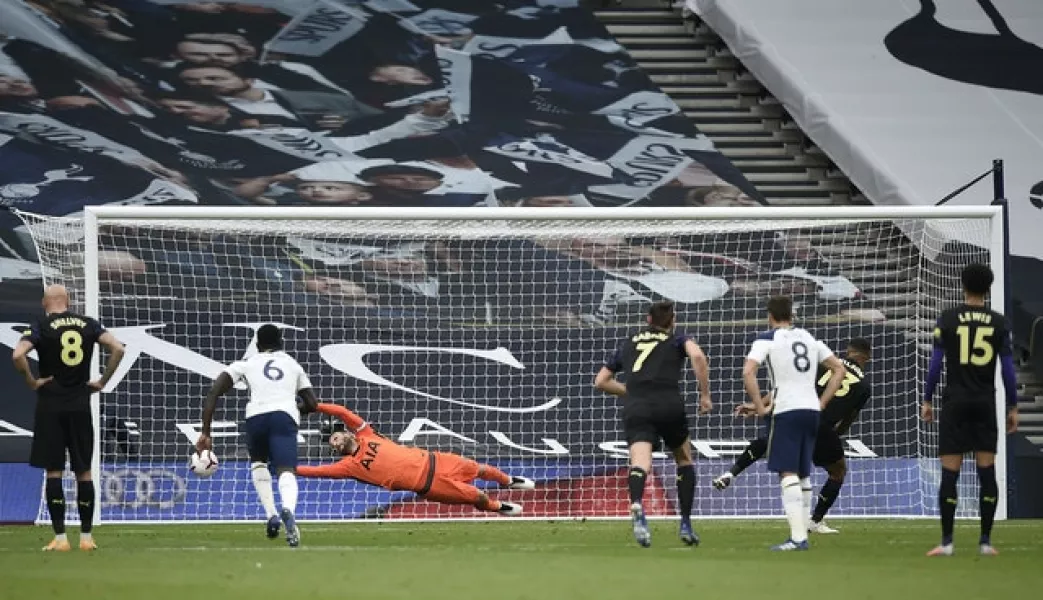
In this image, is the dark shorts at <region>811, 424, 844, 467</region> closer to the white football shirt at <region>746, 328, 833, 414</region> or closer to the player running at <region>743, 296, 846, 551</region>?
the player running at <region>743, 296, 846, 551</region>

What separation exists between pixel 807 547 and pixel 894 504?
6.84 metres

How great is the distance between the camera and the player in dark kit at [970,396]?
11.5m

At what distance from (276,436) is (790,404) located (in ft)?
12.3

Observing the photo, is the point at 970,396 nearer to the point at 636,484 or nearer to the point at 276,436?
the point at 636,484

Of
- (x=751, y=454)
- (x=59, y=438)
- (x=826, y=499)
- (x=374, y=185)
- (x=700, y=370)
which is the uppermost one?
(x=374, y=185)

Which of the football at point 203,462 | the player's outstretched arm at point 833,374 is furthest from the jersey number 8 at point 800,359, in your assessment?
the football at point 203,462

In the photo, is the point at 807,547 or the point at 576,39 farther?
the point at 576,39

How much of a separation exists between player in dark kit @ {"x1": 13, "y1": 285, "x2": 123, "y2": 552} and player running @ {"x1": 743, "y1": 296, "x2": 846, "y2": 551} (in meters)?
4.67

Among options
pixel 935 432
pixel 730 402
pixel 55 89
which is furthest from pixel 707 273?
pixel 55 89

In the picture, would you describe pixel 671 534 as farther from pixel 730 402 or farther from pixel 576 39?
pixel 576 39

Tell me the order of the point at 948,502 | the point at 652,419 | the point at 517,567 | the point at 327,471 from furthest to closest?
the point at 327,471, the point at 652,419, the point at 948,502, the point at 517,567

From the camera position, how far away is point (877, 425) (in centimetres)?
1925

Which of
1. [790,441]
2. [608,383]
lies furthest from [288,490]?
[790,441]

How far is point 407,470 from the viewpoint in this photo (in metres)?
15.7
